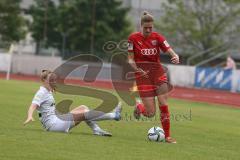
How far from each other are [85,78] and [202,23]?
14841 mm

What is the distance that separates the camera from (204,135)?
49.2 ft

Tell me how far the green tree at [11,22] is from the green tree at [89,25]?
3014mm

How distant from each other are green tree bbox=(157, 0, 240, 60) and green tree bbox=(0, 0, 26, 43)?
1196 cm

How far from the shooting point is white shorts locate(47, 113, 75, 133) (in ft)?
42.3

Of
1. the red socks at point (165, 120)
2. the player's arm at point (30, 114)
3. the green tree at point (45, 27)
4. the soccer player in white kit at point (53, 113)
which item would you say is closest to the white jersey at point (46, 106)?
the soccer player in white kit at point (53, 113)

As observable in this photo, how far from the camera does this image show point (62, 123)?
1288cm

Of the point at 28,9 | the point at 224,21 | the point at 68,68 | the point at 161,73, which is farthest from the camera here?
the point at 28,9

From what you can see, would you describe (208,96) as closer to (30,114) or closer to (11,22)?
(30,114)

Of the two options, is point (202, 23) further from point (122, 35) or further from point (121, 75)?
point (121, 75)

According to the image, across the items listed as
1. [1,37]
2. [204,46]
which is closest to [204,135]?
[204,46]

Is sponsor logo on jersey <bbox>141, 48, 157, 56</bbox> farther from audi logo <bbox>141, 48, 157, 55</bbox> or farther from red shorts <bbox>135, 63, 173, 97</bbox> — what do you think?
red shorts <bbox>135, 63, 173, 97</bbox>

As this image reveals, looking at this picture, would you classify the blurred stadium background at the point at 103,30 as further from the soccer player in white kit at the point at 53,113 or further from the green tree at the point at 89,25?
the soccer player in white kit at the point at 53,113

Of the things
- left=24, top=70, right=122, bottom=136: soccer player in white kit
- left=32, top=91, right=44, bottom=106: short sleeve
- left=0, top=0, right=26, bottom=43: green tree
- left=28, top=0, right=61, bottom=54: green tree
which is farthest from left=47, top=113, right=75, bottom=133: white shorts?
left=28, top=0, right=61, bottom=54: green tree

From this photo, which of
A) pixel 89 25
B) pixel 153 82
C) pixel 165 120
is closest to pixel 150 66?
pixel 153 82
